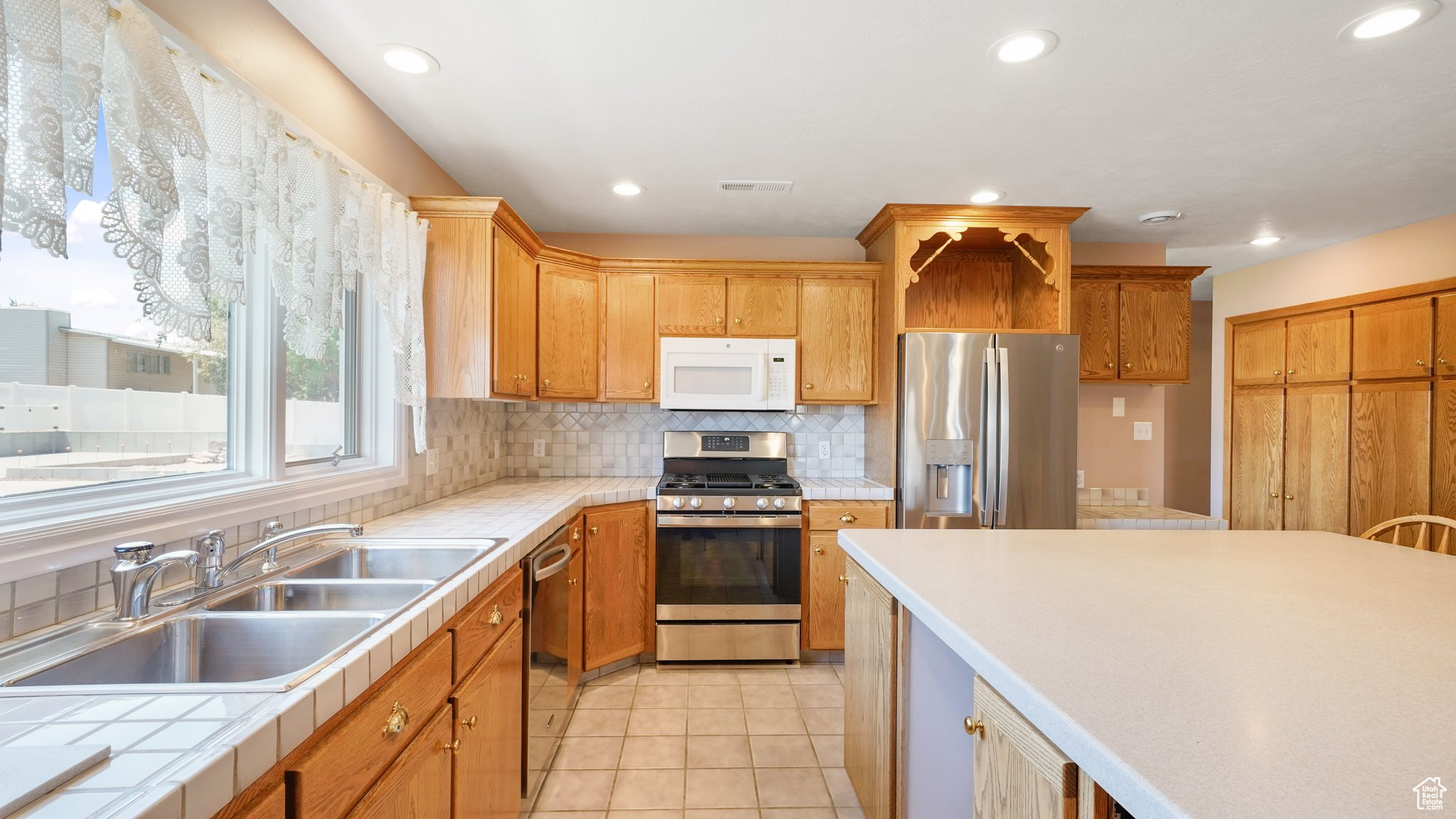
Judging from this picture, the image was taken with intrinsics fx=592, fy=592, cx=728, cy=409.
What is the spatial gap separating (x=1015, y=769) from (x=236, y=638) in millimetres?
1389

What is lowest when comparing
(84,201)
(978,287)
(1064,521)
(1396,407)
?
(1064,521)

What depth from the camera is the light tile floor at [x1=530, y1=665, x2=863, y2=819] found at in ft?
6.28

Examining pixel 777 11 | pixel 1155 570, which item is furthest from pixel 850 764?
pixel 777 11

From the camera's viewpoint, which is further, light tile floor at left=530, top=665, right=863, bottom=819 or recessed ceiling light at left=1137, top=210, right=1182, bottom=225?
recessed ceiling light at left=1137, top=210, right=1182, bottom=225

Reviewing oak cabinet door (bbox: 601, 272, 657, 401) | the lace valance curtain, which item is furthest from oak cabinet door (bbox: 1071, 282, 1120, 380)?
the lace valance curtain

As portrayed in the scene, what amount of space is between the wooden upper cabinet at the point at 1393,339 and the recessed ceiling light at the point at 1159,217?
1374mm

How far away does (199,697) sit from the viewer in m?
0.79

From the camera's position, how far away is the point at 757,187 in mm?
2785

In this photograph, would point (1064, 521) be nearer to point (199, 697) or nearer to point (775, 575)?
point (775, 575)

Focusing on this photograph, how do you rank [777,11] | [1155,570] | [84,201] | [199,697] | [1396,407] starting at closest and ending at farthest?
[199,697]
[84,201]
[1155,570]
[777,11]
[1396,407]

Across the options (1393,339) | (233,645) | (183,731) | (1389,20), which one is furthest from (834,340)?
(1393,339)

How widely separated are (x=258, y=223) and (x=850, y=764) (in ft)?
7.32

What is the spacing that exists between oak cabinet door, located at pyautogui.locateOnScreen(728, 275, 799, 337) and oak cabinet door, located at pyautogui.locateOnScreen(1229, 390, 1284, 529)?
3356 mm

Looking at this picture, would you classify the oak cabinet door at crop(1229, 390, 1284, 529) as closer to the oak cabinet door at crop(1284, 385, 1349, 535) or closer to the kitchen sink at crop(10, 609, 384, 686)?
the oak cabinet door at crop(1284, 385, 1349, 535)
